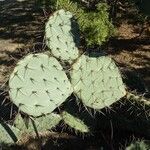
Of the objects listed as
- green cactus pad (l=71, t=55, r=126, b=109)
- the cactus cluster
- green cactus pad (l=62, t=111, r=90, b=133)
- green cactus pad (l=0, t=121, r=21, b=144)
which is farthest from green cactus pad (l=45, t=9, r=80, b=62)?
green cactus pad (l=0, t=121, r=21, b=144)

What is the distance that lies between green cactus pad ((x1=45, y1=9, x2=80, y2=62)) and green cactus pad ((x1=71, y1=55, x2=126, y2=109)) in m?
0.21

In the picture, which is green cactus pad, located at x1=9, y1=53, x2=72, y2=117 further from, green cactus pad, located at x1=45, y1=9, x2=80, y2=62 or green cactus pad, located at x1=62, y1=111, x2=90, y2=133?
green cactus pad, located at x1=62, y1=111, x2=90, y2=133

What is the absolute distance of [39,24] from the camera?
1443 centimetres

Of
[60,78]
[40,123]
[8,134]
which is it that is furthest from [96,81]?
[8,134]

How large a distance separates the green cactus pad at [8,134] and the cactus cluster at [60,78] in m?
0.05

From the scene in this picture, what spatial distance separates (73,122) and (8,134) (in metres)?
0.88

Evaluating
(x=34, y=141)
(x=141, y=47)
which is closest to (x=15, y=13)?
(x=141, y=47)

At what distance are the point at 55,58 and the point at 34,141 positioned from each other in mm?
1831

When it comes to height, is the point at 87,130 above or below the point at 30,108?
below

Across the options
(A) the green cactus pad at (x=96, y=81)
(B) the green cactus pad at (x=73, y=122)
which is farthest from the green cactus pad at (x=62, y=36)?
(B) the green cactus pad at (x=73, y=122)

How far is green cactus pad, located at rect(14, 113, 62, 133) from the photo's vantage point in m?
6.75

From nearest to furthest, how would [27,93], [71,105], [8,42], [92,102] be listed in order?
1. [27,93]
2. [92,102]
3. [71,105]
4. [8,42]

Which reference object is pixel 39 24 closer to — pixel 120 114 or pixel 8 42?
pixel 8 42

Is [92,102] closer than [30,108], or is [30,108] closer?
[30,108]
